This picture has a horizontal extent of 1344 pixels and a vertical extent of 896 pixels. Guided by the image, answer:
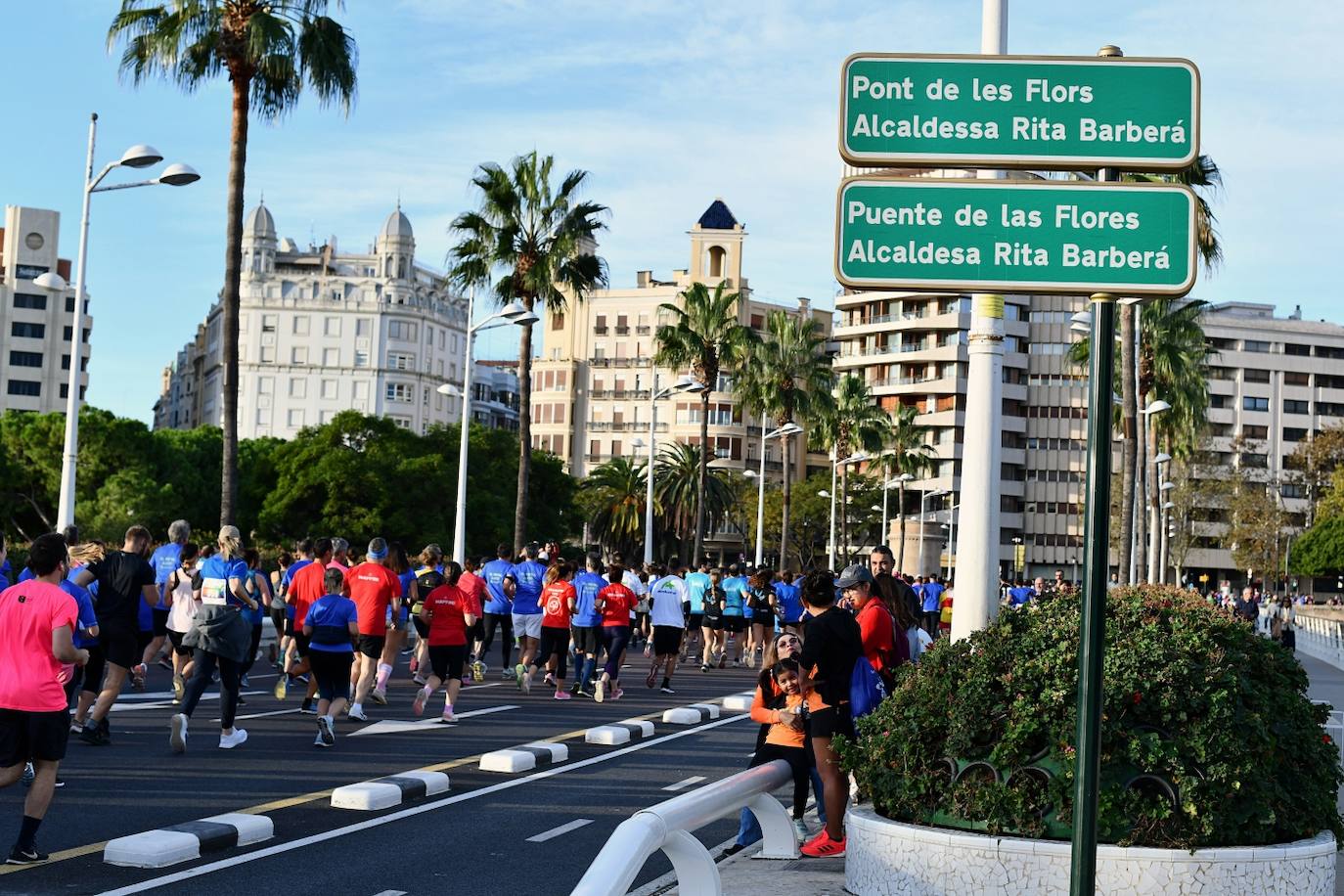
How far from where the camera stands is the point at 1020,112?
5.65 m

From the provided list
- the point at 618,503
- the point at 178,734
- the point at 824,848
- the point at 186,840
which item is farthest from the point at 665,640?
the point at 618,503

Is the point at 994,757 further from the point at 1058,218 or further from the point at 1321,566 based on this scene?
the point at 1321,566

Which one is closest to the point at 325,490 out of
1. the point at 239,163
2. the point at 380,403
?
the point at 239,163

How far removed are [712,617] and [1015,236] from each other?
24.6 metres

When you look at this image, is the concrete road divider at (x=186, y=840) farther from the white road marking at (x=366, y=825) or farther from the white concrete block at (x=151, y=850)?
the white road marking at (x=366, y=825)

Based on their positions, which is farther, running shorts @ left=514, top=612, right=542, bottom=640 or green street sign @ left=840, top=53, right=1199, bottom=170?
running shorts @ left=514, top=612, right=542, bottom=640

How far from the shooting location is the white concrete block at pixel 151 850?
358 inches

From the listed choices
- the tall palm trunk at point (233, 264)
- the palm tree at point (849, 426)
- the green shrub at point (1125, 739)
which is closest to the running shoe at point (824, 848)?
the green shrub at point (1125, 739)

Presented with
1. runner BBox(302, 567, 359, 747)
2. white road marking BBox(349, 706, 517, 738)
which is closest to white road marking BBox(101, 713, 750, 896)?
white road marking BBox(349, 706, 517, 738)

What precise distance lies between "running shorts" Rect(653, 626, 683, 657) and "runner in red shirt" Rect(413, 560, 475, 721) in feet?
20.4

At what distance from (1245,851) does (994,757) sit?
4.04ft

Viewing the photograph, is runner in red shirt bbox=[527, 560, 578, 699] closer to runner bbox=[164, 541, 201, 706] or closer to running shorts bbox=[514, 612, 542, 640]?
running shorts bbox=[514, 612, 542, 640]

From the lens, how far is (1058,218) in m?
5.52

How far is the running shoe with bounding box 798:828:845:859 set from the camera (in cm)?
954
